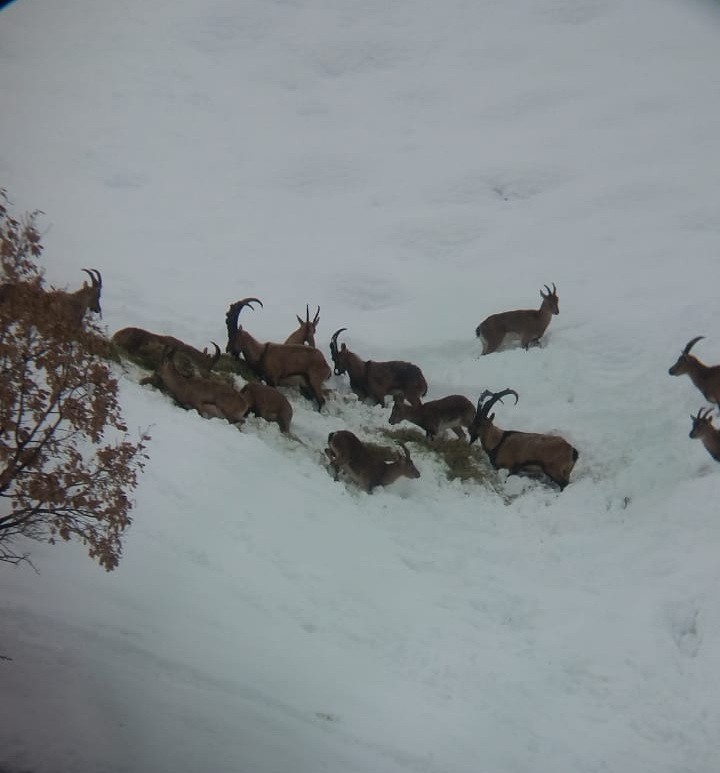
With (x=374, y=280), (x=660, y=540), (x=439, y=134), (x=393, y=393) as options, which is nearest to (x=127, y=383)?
(x=393, y=393)

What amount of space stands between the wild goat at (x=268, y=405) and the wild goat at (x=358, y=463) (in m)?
0.84

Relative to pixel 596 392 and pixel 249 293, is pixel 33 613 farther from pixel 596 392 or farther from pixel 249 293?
pixel 249 293

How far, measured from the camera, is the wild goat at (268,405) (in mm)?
12609

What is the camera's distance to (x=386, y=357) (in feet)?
55.2

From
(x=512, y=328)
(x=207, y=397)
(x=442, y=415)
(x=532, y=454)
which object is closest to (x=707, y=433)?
(x=532, y=454)

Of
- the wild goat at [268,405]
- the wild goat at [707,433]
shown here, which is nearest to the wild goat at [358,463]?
the wild goat at [268,405]

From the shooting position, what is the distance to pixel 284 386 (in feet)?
45.9

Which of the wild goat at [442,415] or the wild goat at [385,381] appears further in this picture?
the wild goat at [385,381]

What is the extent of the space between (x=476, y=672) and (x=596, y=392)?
22.4 ft

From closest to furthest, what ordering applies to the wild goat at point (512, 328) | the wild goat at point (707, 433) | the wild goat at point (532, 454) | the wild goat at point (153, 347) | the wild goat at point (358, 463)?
the wild goat at point (358, 463), the wild goat at point (707, 433), the wild goat at point (532, 454), the wild goat at point (153, 347), the wild goat at point (512, 328)

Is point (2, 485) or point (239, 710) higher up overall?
point (2, 485)

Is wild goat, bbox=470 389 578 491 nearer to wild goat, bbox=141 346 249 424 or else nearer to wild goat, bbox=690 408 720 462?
wild goat, bbox=690 408 720 462

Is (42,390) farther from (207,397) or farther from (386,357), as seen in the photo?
(386,357)

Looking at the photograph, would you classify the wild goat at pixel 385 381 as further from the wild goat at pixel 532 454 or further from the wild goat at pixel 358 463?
the wild goat at pixel 358 463
